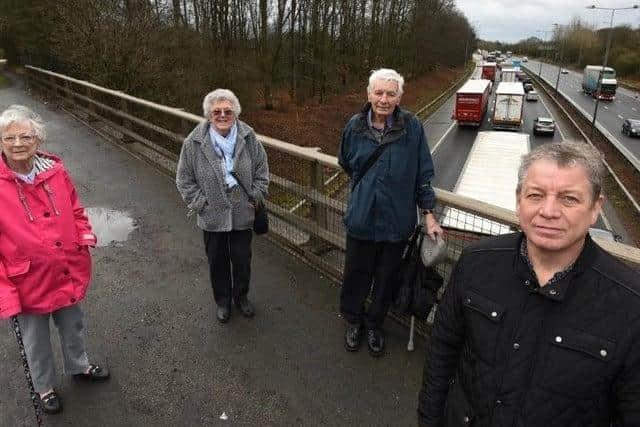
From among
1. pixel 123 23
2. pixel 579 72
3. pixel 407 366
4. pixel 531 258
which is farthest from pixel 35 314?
pixel 579 72

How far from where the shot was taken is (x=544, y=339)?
5.14 feet

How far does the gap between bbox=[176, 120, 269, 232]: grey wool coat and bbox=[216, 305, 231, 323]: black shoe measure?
0.73 m

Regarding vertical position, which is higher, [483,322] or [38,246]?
[483,322]

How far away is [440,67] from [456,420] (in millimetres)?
84868

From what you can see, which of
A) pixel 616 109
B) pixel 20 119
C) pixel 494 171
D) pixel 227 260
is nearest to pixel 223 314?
pixel 227 260

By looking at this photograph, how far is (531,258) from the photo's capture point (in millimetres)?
1665

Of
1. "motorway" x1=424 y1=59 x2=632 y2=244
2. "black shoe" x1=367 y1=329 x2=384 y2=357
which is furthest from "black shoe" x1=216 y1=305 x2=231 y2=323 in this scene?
"motorway" x1=424 y1=59 x2=632 y2=244

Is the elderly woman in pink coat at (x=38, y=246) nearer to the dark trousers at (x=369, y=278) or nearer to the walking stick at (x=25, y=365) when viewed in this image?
the walking stick at (x=25, y=365)

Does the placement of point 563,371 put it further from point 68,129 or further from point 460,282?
point 68,129

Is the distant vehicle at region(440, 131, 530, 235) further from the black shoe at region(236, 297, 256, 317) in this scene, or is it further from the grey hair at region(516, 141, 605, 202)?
the grey hair at region(516, 141, 605, 202)

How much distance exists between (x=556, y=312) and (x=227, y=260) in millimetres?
2901

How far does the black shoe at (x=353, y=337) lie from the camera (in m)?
3.60

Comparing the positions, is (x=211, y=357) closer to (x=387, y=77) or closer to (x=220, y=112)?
(x=220, y=112)

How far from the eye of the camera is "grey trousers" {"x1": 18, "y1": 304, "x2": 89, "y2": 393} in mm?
2957
